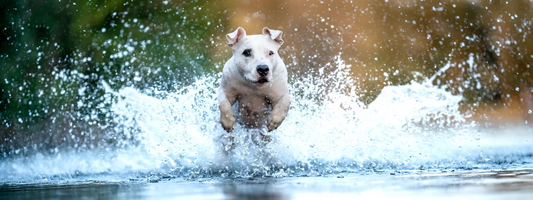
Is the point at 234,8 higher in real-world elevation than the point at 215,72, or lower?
higher

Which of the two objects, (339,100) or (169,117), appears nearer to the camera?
(169,117)

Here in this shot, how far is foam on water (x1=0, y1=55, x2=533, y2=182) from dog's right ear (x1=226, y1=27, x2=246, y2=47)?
36.3 inches

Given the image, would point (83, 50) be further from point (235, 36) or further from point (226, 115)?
point (226, 115)

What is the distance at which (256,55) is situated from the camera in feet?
20.1

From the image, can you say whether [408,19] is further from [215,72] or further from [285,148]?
[285,148]

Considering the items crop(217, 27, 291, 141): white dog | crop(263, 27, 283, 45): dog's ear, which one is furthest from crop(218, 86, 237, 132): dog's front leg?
crop(263, 27, 283, 45): dog's ear

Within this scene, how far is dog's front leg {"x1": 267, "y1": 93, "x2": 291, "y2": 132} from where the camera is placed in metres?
6.13

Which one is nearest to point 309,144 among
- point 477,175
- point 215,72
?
point 477,175

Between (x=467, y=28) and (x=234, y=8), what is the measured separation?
5.20 m

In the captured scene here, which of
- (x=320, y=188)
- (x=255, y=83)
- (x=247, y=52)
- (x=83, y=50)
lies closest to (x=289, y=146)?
(x=255, y=83)

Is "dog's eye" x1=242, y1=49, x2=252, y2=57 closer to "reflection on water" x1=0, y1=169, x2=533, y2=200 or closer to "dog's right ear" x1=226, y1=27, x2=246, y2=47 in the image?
"dog's right ear" x1=226, y1=27, x2=246, y2=47

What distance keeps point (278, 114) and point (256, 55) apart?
0.56 meters

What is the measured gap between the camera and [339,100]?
366 inches

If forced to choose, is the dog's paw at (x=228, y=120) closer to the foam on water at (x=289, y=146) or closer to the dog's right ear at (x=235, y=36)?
the foam on water at (x=289, y=146)
